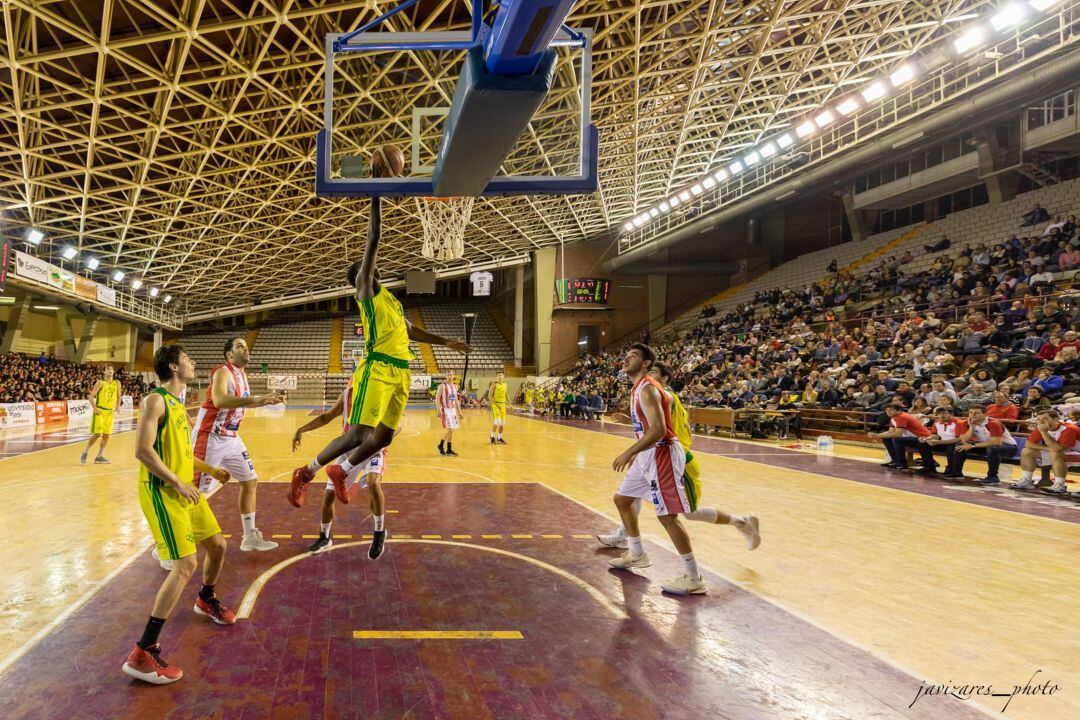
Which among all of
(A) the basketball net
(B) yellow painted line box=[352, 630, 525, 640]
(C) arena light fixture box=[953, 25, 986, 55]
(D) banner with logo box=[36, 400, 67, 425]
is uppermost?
(C) arena light fixture box=[953, 25, 986, 55]

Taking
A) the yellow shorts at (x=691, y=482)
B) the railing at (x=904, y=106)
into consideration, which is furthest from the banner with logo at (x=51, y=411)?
the railing at (x=904, y=106)

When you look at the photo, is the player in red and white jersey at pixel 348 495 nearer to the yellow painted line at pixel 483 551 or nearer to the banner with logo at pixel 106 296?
the yellow painted line at pixel 483 551

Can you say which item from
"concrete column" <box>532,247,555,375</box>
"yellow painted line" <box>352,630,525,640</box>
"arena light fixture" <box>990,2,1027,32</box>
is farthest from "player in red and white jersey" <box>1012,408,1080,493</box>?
"concrete column" <box>532,247,555,375</box>

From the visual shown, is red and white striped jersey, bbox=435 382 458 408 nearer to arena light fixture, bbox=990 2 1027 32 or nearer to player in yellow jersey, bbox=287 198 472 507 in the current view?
player in yellow jersey, bbox=287 198 472 507

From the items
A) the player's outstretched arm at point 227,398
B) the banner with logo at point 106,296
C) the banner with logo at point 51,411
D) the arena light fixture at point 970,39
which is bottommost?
the banner with logo at point 51,411

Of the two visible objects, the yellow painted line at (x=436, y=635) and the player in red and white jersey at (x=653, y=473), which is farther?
the player in red and white jersey at (x=653, y=473)

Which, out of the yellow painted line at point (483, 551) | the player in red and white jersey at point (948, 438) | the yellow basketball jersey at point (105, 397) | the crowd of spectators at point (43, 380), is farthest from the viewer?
the crowd of spectators at point (43, 380)

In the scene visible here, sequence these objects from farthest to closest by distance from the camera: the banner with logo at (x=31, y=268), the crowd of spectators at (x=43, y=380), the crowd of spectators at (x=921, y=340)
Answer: the banner with logo at (x=31, y=268), the crowd of spectators at (x=43, y=380), the crowd of spectators at (x=921, y=340)

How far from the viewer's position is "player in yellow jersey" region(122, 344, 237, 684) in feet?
8.78

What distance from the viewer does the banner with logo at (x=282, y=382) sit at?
34.0 metres

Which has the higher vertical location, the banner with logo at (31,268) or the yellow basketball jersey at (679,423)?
the banner with logo at (31,268)

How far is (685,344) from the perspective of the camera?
2695 centimetres

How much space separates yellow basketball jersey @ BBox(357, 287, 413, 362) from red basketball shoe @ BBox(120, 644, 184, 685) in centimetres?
202

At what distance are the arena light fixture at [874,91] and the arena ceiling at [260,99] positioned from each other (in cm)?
87
